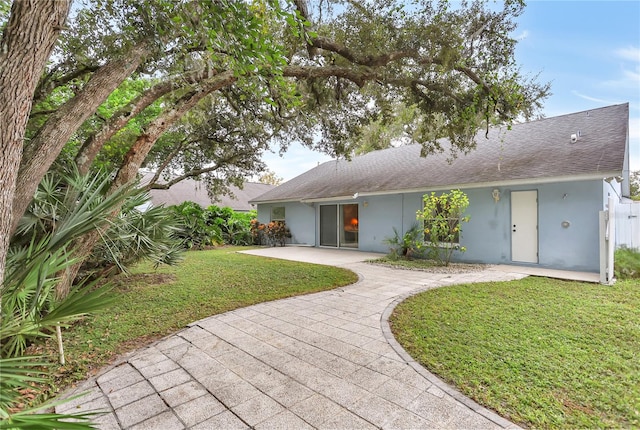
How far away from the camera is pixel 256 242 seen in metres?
16.9

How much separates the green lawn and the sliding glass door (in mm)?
7789

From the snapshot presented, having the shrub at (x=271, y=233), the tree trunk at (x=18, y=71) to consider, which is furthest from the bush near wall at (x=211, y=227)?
the tree trunk at (x=18, y=71)

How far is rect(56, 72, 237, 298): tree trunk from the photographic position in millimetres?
4438

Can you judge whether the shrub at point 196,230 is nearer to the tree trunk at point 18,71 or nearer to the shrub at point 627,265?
the tree trunk at point 18,71

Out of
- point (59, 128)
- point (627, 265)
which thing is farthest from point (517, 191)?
point (59, 128)

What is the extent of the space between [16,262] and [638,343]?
20.7 feet

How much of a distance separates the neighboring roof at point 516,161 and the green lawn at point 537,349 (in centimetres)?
336

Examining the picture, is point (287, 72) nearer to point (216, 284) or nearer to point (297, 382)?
point (216, 284)

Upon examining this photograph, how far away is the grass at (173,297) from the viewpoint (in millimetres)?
3695

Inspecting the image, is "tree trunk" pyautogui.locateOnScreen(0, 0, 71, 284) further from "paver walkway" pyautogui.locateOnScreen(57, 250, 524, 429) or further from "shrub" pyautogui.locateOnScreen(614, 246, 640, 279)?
"shrub" pyautogui.locateOnScreen(614, 246, 640, 279)

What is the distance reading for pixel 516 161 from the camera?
945 centimetres

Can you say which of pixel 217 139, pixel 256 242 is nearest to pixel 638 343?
pixel 217 139

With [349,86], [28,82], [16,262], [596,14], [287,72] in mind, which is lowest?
[16,262]

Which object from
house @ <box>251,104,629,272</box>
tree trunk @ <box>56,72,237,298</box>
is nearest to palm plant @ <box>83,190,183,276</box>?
A: tree trunk @ <box>56,72,237,298</box>
